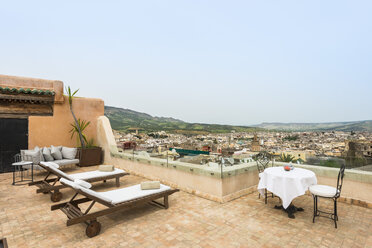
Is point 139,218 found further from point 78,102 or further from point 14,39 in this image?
point 14,39

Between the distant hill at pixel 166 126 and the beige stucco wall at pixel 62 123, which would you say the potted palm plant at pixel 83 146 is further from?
the distant hill at pixel 166 126

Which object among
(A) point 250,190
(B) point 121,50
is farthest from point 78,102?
(B) point 121,50

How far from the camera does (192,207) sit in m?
4.04

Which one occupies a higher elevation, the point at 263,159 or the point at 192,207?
the point at 263,159

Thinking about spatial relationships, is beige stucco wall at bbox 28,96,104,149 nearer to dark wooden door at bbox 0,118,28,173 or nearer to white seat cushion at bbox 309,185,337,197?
dark wooden door at bbox 0,118,28,173

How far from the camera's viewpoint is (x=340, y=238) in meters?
2.88

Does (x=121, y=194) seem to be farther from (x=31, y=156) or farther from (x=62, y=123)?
(x=62, y=123)

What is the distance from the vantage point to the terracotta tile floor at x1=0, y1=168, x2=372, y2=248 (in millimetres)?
2791

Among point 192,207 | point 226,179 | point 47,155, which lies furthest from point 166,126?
point 192,207

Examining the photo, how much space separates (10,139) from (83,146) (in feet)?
7.88

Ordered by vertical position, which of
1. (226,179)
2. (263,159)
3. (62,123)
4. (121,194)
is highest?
(62,123)

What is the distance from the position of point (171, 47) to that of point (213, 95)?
Answer: 495 inches

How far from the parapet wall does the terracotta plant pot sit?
338 cm

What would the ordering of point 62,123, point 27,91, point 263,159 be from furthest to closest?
point 62,123
point 27,91
point 263,159
